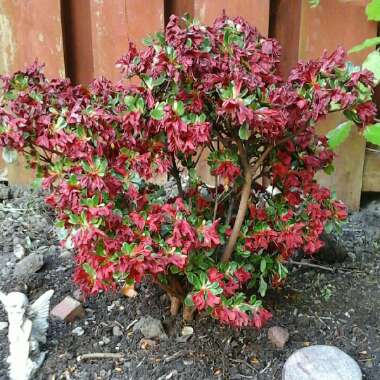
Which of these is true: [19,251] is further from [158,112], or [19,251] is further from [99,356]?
[158,112]

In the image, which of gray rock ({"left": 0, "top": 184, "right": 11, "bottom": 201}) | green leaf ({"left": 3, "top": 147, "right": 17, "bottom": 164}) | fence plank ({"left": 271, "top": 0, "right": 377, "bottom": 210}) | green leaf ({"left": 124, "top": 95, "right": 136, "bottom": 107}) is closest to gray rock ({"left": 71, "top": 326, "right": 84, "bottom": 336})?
green leaf ({"left": 3, "top": 147, "right": 17, "bottom": 164})

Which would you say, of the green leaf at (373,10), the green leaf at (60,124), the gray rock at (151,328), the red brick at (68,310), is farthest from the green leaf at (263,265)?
the green leaf at (373,10)

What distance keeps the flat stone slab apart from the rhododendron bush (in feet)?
0.43

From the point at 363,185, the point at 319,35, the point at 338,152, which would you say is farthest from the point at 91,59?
the point at 363,185

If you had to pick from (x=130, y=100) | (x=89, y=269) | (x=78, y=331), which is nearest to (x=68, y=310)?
(x=78, y=331)

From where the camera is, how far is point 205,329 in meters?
1.58

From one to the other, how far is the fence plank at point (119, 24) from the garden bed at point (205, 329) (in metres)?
0.73

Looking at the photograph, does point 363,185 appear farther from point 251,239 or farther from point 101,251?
point 101,251

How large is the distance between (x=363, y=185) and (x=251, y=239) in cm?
91

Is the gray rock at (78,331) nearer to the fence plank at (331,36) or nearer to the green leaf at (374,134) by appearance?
the green leaf at (374,134)

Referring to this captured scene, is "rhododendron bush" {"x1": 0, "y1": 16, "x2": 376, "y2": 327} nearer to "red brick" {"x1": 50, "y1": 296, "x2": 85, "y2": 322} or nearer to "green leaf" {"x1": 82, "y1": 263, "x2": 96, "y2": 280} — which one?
"green leaf" {"x1": 82, "y1": 263, "x2": 96, "y2": 280}

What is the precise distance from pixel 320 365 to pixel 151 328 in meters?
0.45

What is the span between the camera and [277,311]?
5.46 ft

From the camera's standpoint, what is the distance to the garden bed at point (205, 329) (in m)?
1.46
